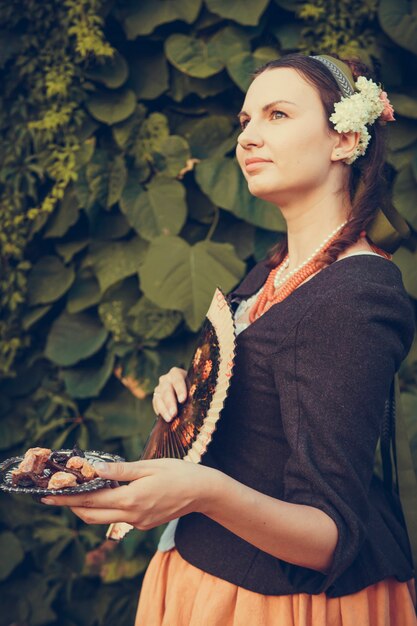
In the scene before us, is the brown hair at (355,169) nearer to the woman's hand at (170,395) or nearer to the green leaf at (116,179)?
the woman's hand at (170,395)

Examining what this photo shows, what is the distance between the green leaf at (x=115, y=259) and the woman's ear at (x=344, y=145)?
3.16 feet

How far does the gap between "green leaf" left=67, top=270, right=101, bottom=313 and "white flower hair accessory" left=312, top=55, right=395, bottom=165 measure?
110cm

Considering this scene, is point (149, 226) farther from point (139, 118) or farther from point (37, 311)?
point (37, 311)

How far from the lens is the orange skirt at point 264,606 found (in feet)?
3.49

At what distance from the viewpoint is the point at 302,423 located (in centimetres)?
96

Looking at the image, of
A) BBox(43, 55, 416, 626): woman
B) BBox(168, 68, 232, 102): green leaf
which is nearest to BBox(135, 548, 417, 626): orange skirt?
BBox(43, 55, 416, 626): woman

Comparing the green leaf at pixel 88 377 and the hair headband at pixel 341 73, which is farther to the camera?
the green leaf at pixel 88 377

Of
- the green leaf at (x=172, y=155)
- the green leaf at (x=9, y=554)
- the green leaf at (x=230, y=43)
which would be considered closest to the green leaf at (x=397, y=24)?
the green leaf at (x=230, y=43)

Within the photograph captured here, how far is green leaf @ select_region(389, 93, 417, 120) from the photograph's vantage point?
1.84m

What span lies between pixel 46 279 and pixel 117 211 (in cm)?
29

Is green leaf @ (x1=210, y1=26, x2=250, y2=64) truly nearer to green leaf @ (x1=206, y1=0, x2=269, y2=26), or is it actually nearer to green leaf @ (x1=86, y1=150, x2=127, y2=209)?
green leaf @ (x1=206, y1=0, x2=269, y2=26)

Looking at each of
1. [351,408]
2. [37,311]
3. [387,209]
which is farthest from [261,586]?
[37,311]

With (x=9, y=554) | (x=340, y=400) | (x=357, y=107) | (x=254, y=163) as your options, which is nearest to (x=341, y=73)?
(x=357, y=107)

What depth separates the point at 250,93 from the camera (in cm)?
119
